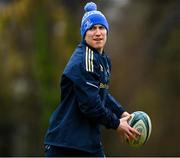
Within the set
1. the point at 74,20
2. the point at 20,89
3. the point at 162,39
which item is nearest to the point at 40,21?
the point at 74,20

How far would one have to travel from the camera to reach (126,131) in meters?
8.05

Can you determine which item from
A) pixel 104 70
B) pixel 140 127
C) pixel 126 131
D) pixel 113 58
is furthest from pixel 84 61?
pixel 113 58

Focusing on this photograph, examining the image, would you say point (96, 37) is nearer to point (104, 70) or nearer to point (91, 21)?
point (91, 21)

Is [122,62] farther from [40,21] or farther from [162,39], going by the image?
[40,21]

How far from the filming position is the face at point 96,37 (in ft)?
26.4

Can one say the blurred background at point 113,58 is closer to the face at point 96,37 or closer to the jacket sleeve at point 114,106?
the jacket sleeve at point 114,106

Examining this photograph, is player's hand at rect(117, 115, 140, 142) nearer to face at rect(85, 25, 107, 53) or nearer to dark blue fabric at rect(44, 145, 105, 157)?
dark blue fabric at rect(44, 145, 105, 157)

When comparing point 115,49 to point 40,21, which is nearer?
point 40,21

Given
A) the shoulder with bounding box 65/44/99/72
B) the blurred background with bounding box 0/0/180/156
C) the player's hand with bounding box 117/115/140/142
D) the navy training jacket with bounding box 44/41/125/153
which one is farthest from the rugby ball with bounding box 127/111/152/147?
the blurred background with bounding box 0/0/180/156

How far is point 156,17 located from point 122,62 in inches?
77.5

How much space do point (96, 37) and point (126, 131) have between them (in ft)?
2.93

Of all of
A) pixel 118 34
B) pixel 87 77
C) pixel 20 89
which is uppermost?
pixel 87 77

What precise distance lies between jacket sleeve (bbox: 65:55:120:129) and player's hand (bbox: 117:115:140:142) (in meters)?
0.22

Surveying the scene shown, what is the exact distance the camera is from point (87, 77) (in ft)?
25.8
